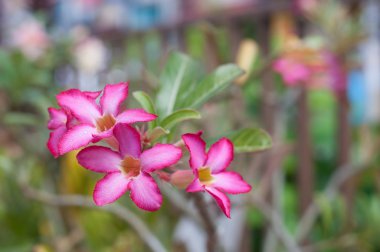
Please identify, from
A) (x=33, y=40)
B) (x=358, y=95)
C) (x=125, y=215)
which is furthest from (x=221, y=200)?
(x=358, y=95)

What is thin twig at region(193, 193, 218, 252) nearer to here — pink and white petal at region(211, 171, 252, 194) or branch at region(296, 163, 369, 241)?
pink and white petal at region(211, 171, 252, 194)

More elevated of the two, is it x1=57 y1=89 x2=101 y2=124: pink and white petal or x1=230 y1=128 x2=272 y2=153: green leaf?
x1=57 y1=89 x2=101 y2=124: pink and white petal

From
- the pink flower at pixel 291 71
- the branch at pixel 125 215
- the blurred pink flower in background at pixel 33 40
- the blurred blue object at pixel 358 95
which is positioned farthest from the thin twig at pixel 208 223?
the blurred blue object at pixel 358 95

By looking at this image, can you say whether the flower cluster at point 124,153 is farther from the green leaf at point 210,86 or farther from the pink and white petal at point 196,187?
the green leaf at point 210,86

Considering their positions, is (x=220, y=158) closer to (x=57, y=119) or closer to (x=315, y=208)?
(x=57, y=119)

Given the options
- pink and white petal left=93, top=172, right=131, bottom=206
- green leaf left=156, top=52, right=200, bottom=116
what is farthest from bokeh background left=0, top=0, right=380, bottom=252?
pink and white petal left=93, top=172, right=131, bottom=206

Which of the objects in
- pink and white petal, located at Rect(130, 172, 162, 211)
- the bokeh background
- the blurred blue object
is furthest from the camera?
the blurred blue object

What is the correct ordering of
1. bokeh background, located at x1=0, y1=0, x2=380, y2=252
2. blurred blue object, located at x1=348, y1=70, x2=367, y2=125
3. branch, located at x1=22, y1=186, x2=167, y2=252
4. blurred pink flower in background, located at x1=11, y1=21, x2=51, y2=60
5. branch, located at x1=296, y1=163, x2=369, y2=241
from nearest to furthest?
branch, located at x1=22, y1=186, x2=167, y2=252
bokeh background, located at x1=0, y1=0, x2=380, y2=252
branch, located at x1=296, y1=163, x2=369, y2=241
blurred pink flower in background, located at x1=11, y1=21, x2=51, y2=60
blurred blue object, located at x1=348, y1=70, x2=367, y2=125
